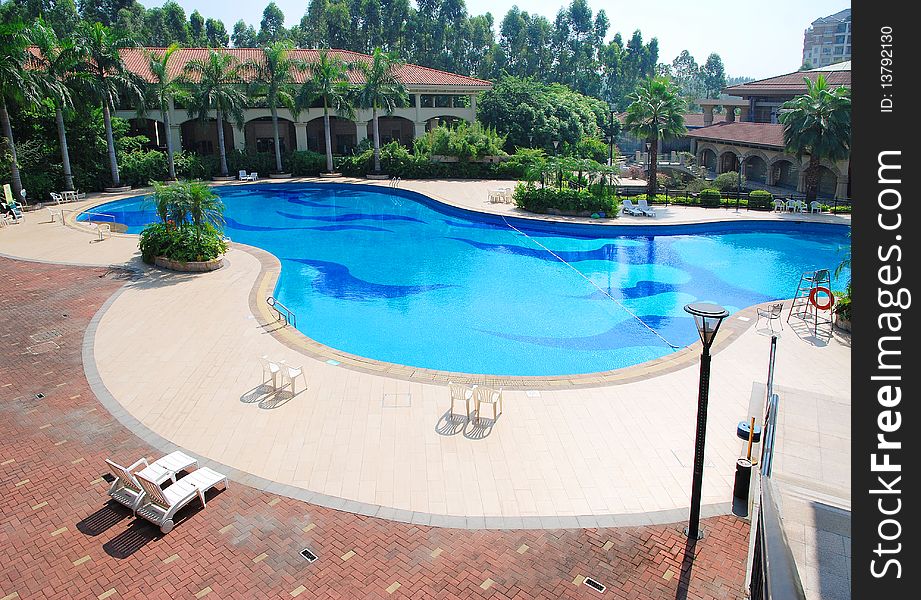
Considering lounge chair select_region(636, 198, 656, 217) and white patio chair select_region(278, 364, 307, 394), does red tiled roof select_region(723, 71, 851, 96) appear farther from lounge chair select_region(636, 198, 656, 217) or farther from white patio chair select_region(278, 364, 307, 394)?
white patio chair select_region(278, 364, 307, 394)

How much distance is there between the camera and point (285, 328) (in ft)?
49.6

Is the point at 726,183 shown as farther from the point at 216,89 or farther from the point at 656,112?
the point at 216,89

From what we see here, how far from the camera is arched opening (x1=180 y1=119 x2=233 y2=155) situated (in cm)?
4659

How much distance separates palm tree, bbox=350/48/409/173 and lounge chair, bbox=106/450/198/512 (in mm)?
35217

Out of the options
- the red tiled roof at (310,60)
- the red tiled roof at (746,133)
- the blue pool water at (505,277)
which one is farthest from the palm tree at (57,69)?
the red tiled roof at (746,133)

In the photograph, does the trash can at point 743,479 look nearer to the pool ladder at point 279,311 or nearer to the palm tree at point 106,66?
the pool ladder at point 279,311

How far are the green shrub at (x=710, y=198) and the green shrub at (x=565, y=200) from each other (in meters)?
5.03

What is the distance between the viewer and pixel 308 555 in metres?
7.55

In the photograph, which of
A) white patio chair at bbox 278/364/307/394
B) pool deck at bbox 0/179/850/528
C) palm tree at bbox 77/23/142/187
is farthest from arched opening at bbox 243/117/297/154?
white patio chair at bbox 278/364/307/394

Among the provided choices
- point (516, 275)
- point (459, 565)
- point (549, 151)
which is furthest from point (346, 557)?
point (549, 151)

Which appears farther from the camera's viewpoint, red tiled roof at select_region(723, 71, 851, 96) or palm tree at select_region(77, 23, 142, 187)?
red tiled roof at select_region(723, 71, 851, 96)

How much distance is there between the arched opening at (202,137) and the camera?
46.6m

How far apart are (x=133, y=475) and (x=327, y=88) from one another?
120 feet

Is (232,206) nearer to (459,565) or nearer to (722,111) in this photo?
(459,565)
